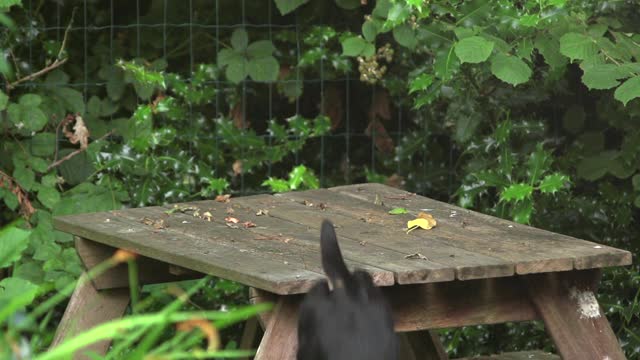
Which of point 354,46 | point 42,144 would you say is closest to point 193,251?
point 354,46

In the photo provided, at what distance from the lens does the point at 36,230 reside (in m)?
4.91

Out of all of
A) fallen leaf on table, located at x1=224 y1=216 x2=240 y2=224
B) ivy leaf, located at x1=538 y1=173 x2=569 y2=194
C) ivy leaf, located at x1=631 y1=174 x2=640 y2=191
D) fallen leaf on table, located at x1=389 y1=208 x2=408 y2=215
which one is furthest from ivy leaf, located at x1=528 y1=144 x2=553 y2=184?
fallen leaf on table, located at x1=224 y1=216 x2=240 y2=224

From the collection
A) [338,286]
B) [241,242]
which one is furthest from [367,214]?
[338,286]

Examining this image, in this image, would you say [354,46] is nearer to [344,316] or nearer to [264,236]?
[264,236]

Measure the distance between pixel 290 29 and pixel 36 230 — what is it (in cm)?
134

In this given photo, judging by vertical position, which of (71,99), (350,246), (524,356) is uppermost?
(350,246)

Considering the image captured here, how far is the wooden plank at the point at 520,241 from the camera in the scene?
114 inches

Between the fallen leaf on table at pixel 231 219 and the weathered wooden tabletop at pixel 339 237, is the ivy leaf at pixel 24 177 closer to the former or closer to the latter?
the weathered wooden tabletop at pixel 339 237

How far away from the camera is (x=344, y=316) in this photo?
2.54 meters

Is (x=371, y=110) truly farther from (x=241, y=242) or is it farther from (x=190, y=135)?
(x=241, y=242)

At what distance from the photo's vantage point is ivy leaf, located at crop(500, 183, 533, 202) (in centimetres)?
443

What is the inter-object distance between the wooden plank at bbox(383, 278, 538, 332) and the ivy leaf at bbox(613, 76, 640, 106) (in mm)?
1055

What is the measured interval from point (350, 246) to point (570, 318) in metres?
0.53

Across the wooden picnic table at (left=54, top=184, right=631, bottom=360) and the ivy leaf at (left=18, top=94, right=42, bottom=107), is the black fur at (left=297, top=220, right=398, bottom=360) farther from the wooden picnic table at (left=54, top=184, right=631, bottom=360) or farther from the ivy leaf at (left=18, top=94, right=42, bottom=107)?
the ivy leaf at (left=18, top=94, right=42, bottom=107)
